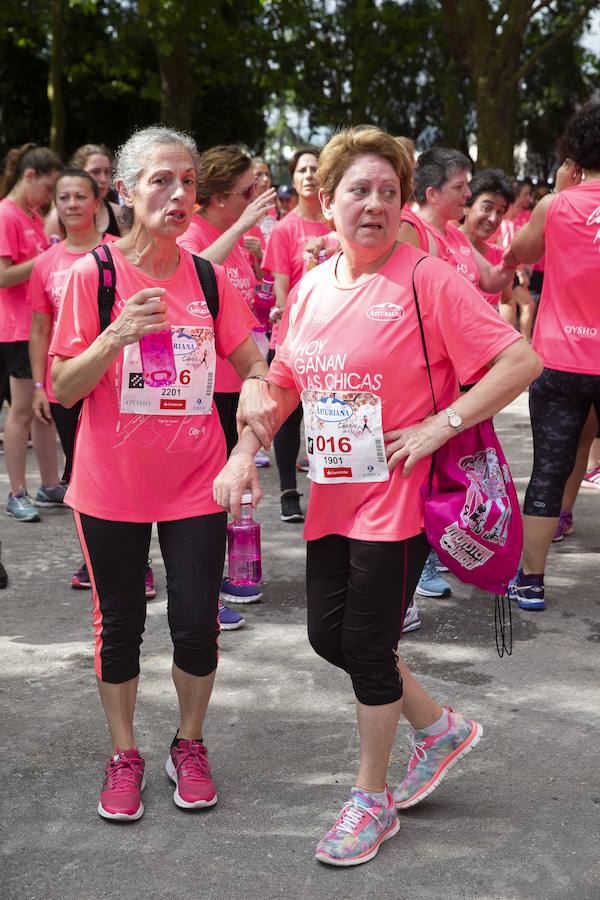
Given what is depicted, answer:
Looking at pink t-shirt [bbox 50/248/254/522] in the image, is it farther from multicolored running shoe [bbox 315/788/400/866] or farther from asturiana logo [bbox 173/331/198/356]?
multicolored running shoe [bbox 315/788/400/866]

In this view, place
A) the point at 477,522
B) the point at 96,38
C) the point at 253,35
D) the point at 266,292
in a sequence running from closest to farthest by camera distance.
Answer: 1. the point at 477,522
2. the point at 266,292
3. the point at 253,35
4. the point at 96,38

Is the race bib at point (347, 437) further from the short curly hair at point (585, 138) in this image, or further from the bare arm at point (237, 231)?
the short curly hair at point (585, 138)

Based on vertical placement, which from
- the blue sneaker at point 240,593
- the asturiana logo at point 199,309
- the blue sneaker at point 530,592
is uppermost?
the asturiana logo at point 199,309

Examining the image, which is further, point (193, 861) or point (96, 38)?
point (96, 38)

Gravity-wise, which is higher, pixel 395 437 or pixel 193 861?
pixel 395 437

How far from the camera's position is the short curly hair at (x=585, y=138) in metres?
4.89

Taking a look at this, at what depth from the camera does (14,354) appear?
23.7ft

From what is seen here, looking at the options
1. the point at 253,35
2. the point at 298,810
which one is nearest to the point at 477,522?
the point at 298,810

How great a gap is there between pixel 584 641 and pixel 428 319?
239cm

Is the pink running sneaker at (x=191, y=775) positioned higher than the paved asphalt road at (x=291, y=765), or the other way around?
the pink running sneaker at (x=191, y=775)

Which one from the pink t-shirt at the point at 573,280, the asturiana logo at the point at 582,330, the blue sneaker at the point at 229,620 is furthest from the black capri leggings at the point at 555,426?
the blue sneaker at the point at 229,620

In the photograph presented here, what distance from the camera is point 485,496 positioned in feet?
10.0

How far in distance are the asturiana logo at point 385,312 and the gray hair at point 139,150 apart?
0.81 m

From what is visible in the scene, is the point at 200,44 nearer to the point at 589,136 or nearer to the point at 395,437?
the point at 589,136
